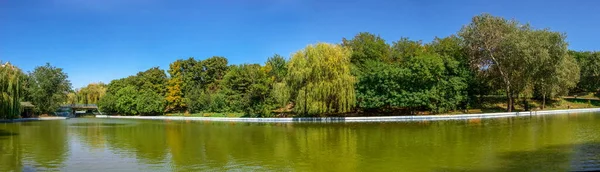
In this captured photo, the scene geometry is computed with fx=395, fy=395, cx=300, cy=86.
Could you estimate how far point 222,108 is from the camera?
157 ft

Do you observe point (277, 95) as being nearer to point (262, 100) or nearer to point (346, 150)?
point (262, 100)

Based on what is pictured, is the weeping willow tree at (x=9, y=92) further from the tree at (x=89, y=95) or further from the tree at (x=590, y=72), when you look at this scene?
the tree at (x=590, y=72)

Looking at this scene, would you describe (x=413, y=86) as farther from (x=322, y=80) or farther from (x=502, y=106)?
(x=502, y=106)

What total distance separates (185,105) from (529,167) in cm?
5221

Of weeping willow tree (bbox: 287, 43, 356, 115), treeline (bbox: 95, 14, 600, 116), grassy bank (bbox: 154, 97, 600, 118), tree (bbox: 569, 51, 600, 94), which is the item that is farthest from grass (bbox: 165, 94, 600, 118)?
tree (bbox: 569, 51, 600, 94)

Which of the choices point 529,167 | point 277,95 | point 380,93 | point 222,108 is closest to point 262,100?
point 277,95

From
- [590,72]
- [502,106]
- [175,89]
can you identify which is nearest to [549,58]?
[502,106]

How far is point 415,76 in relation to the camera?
34250 mm

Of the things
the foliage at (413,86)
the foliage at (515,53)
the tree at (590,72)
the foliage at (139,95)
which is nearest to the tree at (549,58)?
the foliage at (515,53)

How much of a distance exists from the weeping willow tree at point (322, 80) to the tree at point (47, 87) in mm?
39063

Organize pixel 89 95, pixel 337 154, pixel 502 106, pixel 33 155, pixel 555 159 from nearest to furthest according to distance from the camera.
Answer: pixel 555 159
pixel 337 154
pixel 33 155
pixel 502 106
pixel 89 95

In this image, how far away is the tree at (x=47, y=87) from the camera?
5300 cm

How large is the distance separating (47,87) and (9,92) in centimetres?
1651

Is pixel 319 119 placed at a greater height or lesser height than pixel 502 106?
lesser
